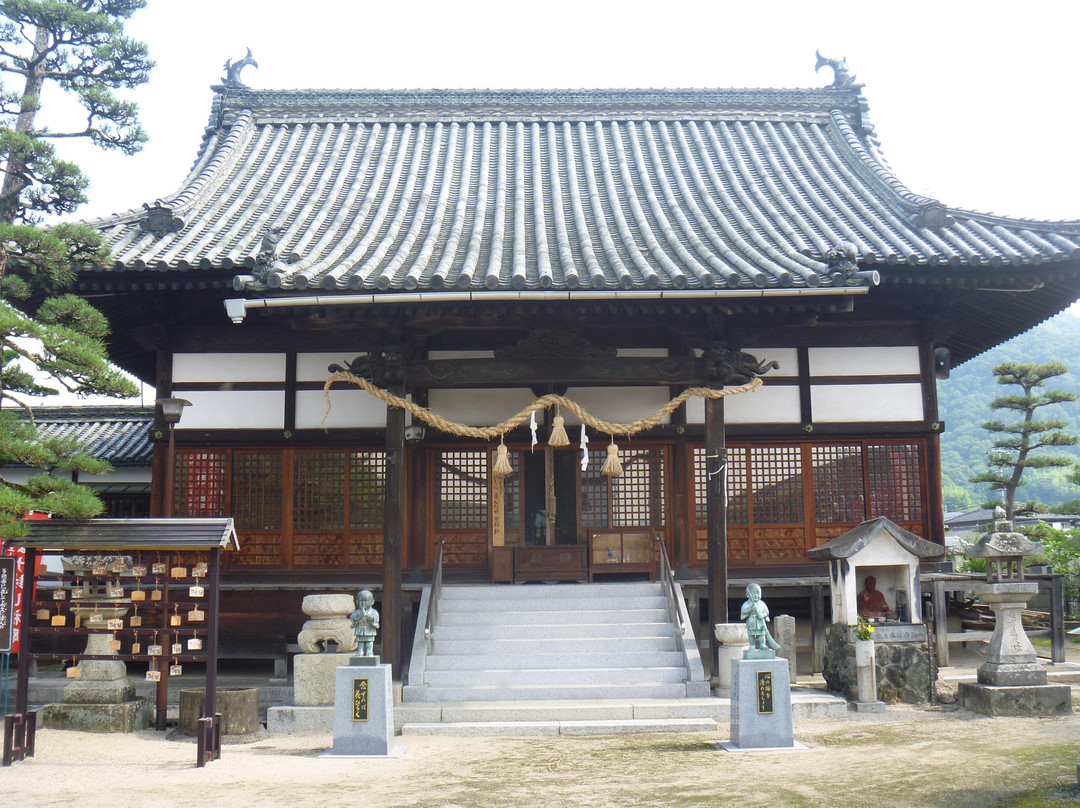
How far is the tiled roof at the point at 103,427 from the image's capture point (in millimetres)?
19781

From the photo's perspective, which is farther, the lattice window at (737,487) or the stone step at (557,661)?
the lattice window at (737,487)

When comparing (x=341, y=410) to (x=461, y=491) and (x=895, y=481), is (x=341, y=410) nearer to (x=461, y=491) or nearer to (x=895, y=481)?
(x=461, y=491)

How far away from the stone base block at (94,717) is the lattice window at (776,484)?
29.5 feet

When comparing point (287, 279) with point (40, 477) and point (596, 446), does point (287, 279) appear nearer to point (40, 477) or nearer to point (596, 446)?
point (40, 477)

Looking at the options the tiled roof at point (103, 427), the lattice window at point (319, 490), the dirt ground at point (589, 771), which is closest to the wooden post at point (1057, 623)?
the dirt ground at point (589, 771)

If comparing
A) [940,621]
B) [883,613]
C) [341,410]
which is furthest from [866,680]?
[341,410]

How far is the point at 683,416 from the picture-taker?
13977mm

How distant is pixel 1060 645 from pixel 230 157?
1656cm

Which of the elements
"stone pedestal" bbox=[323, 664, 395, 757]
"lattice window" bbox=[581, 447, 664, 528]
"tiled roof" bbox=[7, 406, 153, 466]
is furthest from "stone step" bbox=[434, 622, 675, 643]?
"tiled roof" bbox=[7, 406, 153, 466]

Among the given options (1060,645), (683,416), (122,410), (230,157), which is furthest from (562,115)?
(1060,645)

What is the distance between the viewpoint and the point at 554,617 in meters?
12.4

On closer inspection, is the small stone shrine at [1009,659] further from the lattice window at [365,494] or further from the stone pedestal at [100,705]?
the stone pedestal at [100,705]

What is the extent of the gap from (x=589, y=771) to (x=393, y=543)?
455 cm

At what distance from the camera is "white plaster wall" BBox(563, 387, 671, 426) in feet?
45.9
